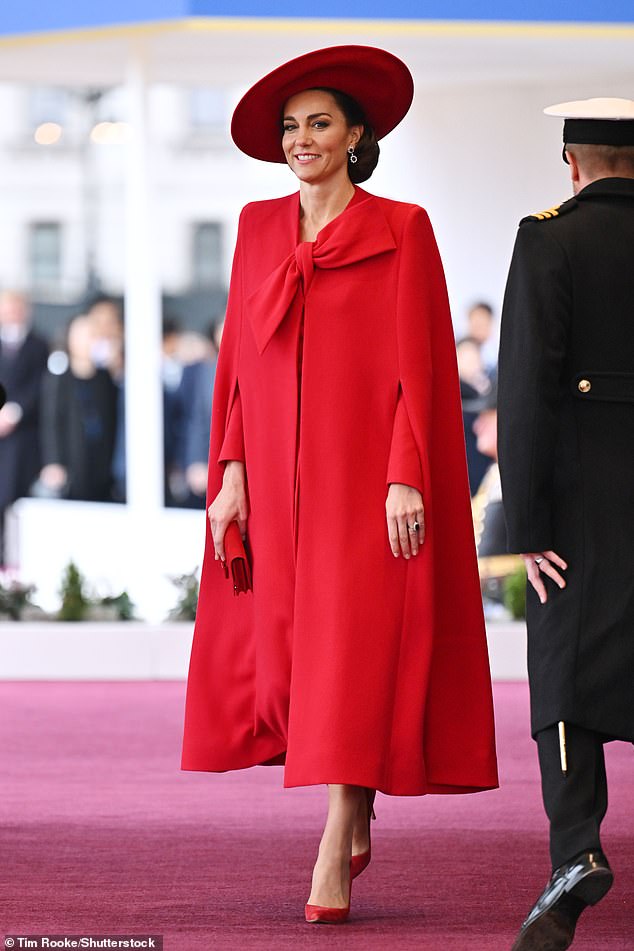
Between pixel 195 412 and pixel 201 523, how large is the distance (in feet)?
2.20

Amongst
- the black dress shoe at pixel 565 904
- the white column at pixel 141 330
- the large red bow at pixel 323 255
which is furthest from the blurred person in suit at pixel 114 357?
the black dress shoe at pixel 565 904

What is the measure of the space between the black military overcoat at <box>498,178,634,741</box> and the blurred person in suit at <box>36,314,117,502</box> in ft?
24.3

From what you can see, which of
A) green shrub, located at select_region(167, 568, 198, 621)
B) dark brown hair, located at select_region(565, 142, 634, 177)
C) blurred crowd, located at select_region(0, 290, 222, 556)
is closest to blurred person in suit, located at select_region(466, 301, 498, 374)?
blurred crowd, located at select_region(0, 290, 222, 556)

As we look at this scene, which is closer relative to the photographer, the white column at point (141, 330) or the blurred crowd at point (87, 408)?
the white column at point (141, 330)

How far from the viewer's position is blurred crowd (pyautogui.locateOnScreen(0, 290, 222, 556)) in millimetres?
9766

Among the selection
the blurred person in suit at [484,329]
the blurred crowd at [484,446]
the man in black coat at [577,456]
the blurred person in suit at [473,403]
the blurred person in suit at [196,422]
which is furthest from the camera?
the blurred person in suit at [196,422]

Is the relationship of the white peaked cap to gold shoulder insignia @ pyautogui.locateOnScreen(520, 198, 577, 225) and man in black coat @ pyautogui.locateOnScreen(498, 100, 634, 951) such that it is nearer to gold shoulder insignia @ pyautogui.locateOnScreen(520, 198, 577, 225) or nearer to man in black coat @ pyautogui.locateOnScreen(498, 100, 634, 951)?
man in black coat @ pyautogui.locateOnScreen(498, 100, 634, 951)

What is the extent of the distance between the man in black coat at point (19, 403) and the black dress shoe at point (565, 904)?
7.71m

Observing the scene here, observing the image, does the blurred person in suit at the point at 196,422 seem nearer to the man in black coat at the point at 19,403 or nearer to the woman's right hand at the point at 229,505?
the man in black coat at the point at 19,403

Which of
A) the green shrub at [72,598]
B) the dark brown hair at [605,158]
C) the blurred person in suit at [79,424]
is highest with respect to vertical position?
the dark brown hair at [605,158]

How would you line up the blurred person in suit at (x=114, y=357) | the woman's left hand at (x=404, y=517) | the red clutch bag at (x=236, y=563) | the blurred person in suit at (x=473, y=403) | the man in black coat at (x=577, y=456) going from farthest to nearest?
the blurred person in suit at (x=114, y=357) → the blurred person in suit at (x=473, y=403) → the red clutch bag at (x=236, y=563) → the woman's left hand at (x=404, y=517) → the man in black coat at (x=577, y=456)

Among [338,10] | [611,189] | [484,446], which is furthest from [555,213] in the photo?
[484,446]

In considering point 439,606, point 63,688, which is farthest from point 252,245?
point 63,688

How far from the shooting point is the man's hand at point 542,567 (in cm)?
293
